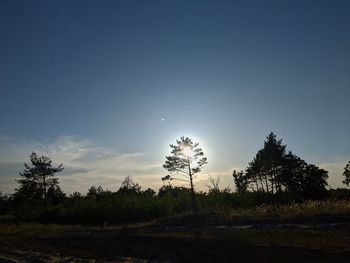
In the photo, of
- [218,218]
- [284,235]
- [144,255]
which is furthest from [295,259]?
[218,218]

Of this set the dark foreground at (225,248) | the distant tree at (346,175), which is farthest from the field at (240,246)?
the distant tree at (346,175)

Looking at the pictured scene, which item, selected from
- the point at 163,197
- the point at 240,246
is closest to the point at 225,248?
the point at 240,246

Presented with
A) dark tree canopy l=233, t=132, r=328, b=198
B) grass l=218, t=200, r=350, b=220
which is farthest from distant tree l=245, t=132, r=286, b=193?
grass l=218, t=200, r=350, b=220

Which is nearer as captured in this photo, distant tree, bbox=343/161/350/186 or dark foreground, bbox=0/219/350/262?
dark foreground, bbox=0/219/350/262

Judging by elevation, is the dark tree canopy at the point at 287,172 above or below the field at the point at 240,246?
above

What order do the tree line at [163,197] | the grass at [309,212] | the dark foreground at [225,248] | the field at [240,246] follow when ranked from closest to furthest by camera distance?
the dark foreground at [225,248] < the field at [240,246] < the grass at [309,212] < the tree line at [163,197]

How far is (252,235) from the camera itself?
22609 mm

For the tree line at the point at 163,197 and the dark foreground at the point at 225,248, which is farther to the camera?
the tree line at the point at 163,197

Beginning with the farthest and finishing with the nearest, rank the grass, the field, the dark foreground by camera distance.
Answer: the grass → the field → the dark foreground

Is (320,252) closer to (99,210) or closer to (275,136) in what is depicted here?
(99,210)

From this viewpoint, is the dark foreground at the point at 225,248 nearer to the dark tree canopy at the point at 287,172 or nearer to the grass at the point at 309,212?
the grass at the point at 309,212

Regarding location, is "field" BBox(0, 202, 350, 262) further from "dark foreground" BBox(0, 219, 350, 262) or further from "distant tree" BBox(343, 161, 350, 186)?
"distant tree" BBox(343, 161, 350, 186)

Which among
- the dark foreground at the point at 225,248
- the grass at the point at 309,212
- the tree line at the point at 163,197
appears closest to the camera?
the dark foreground at the point at 225,248

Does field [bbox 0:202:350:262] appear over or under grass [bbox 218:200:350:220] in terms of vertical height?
under
